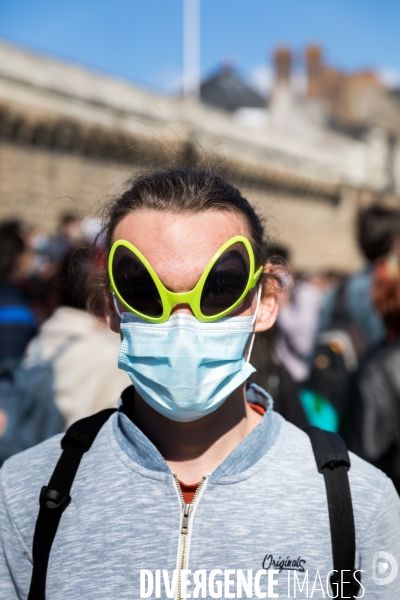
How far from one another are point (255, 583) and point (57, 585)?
44 cm

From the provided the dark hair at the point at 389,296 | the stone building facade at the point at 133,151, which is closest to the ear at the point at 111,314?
the dark hair at the point at 389,296

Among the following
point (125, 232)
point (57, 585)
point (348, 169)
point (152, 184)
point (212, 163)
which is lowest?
point (57, 585)

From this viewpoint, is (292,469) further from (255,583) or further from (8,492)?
(8,492)

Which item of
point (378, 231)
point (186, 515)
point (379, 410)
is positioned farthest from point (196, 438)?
point (378, 231)

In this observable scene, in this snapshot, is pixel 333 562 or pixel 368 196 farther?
pixel 368 196

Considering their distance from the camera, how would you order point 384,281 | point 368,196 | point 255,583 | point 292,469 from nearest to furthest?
point 255,583
point 292,469
point 384,281
point 368,196

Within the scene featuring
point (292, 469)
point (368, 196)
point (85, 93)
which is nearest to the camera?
point (292, 469)

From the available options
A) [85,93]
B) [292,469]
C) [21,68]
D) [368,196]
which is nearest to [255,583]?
[292,469]

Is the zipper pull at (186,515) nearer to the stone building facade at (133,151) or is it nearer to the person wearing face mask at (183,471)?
the person wearing face mask at (183,471)

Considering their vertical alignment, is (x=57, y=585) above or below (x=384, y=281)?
below

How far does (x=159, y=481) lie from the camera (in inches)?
58.2

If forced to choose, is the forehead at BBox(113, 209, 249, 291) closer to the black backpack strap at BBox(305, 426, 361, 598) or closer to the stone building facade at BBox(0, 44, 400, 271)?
the black backpack strap at BBox(305, 426, 361, 598)

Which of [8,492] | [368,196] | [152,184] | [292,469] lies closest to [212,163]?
[152,184]

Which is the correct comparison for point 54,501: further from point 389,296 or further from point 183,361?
point 389,296
